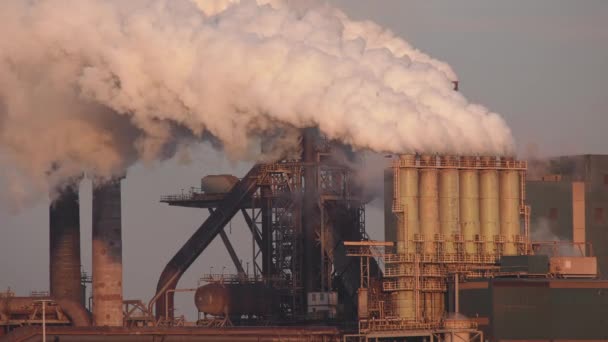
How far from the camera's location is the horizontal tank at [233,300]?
547 ft

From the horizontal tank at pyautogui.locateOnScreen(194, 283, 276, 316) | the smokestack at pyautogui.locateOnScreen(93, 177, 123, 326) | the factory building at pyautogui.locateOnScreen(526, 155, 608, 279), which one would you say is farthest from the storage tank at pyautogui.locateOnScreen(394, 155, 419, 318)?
the smokestack at pyautogui.locateOnScreen(93, 177, 123, 326)

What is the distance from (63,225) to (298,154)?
2034cm

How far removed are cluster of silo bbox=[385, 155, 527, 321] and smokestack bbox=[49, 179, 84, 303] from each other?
35.1 m

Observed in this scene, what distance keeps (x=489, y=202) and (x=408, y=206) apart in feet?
20.1

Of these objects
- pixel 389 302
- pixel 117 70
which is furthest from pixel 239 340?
pixel 117 70

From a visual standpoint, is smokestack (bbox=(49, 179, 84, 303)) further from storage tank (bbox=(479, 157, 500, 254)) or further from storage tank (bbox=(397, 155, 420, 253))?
storage tank (bbox=(479, 157, 500, 254))

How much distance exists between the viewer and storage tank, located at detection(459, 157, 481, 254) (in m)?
146

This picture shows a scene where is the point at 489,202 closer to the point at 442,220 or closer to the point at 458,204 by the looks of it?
the point at 458,204

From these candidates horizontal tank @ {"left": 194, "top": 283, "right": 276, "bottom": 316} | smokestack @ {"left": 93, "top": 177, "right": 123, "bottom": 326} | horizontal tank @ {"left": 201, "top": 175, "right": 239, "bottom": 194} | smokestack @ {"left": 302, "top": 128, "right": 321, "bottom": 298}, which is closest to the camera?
horizontal tank @ {"left": 194, "top": 283, "right": 276, "bottom": 316}

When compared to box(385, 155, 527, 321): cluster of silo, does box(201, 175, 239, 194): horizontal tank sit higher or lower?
higher

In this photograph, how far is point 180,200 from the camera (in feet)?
621

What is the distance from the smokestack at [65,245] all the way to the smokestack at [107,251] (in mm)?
3446

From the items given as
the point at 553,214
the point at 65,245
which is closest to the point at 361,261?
the point at 553,214

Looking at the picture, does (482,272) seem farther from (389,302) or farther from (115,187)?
(115,187)
